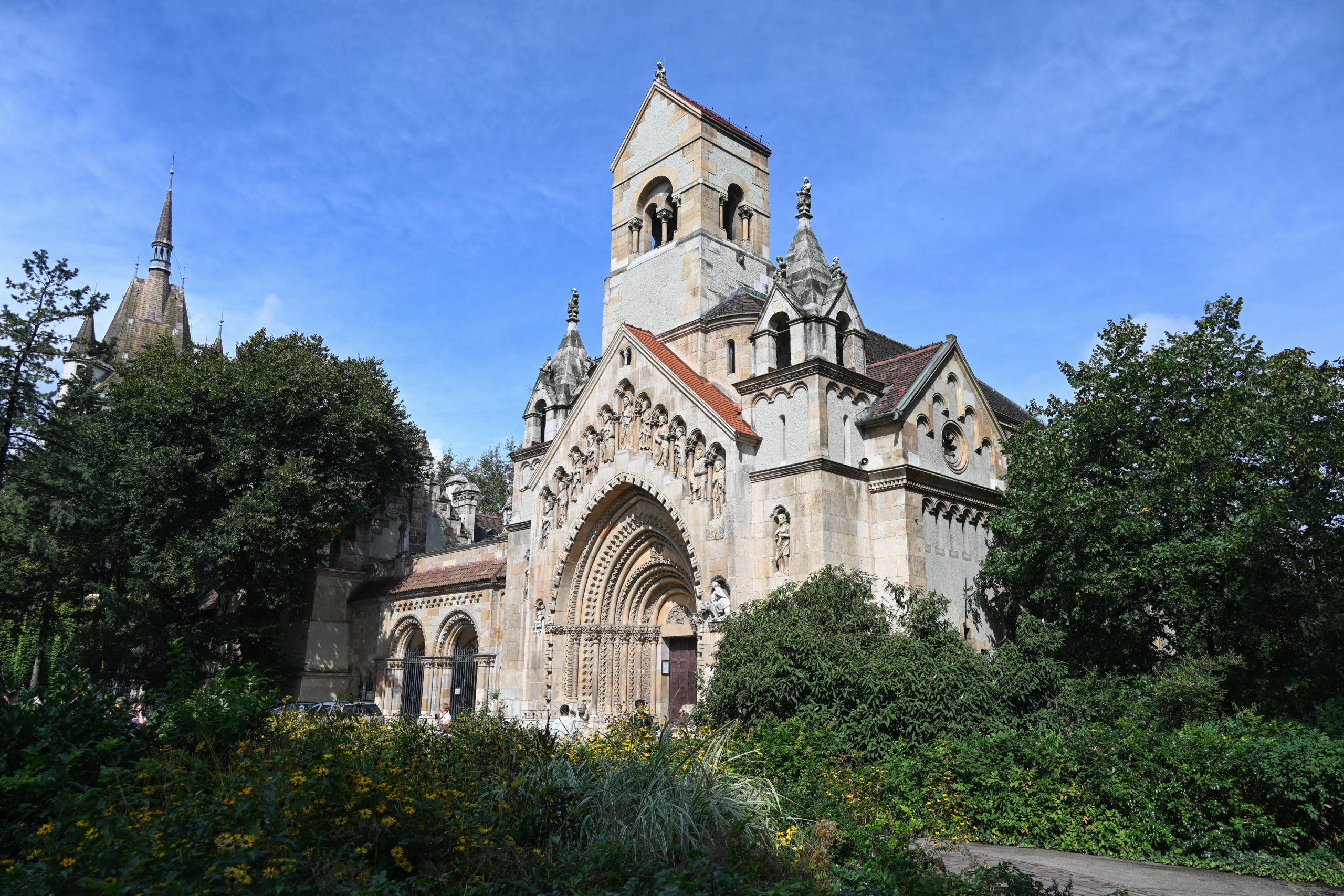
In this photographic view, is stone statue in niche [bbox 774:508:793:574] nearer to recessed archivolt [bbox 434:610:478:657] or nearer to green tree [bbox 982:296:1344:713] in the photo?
green tree [bbox 982:296:1344:713]

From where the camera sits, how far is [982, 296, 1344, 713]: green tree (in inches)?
619

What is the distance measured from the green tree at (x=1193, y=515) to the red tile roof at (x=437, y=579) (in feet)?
49.0

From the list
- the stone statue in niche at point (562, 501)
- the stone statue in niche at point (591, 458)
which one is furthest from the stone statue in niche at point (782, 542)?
the stone statue in niche at point (562, 501)

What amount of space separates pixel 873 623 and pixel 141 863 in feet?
46.7

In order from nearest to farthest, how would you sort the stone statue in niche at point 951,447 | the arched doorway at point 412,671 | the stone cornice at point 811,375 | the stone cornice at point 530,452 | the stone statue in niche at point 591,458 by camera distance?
the stone cornice at point 811,375, the stone statue in niche at point 951,447, the stone statue in niche at point 591,458, the stone cornice at point 530,452, the arched doorway at point 412,671

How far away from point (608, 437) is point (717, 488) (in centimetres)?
424

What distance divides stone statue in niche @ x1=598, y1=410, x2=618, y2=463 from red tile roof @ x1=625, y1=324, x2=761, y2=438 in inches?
79.8

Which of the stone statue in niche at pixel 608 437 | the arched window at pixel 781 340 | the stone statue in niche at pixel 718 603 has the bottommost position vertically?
the stone statue in niche at pixel 718 603

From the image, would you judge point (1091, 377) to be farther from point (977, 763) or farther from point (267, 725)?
point (267, 725)

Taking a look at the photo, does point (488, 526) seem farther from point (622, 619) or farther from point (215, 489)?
point (622, 619)

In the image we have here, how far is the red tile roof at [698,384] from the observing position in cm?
2100

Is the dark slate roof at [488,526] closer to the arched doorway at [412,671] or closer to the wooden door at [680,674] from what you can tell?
the arched doorway at [412,671]

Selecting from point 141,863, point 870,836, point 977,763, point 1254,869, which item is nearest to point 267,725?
point 141,863

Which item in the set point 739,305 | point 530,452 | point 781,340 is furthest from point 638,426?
point 530,452
